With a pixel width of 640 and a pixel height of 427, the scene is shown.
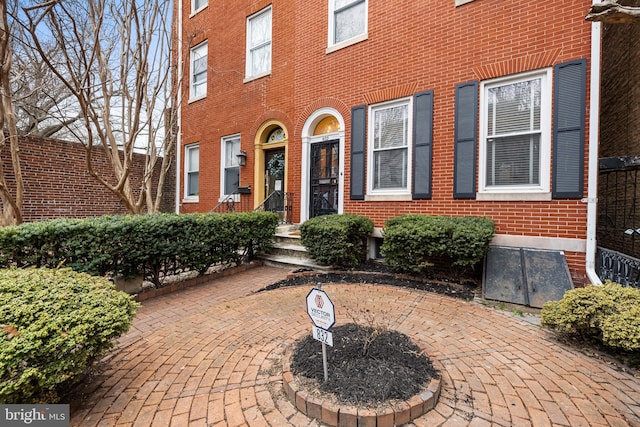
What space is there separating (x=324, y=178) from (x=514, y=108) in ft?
13.5

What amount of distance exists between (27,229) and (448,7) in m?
7.46

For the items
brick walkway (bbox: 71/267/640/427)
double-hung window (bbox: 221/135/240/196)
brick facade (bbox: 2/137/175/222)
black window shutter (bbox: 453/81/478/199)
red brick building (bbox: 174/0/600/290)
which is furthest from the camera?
double-hung window (bbox: 221/135/240/196)

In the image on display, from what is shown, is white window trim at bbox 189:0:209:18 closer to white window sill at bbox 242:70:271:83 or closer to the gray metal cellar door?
white window sill at bbox 242:70:271:83

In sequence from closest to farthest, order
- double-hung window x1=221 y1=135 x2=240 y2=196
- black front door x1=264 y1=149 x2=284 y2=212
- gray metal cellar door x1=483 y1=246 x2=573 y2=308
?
gray metal cellar door x1=483 y1=246 x2=573 y2=308, black front door x1=264 y1=149 x2=284 y2=212, double-hung window x1=221 y1=135 x2=240 y2=196

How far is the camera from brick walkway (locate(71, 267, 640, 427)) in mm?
1962

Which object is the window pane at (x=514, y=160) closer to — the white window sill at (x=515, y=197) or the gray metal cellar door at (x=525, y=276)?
the white window sill at (x=515, y=197)

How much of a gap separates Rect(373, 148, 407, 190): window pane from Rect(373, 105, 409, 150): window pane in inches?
6.7

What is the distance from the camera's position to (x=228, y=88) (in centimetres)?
920

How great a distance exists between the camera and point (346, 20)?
6.83 metres

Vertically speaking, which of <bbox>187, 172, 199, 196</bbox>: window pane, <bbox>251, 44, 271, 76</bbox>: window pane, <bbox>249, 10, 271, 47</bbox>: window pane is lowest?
<bbox>187, 172, 199, 196</bbox>: window pane

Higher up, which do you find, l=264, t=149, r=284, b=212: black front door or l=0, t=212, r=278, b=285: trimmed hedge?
l=264, t=149, r=284, b=212: black front door

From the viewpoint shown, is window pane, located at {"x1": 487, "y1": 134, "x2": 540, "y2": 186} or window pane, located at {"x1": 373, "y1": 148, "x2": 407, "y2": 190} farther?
window pane, located at {"x1": 373, "y1": 148, "x2": 407, "y2": 190}

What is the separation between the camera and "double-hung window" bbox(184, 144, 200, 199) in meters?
10.2

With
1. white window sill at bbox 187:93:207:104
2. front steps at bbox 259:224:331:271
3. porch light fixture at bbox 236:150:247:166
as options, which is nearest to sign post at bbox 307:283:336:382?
front steps at bbox 259:224:331:271
